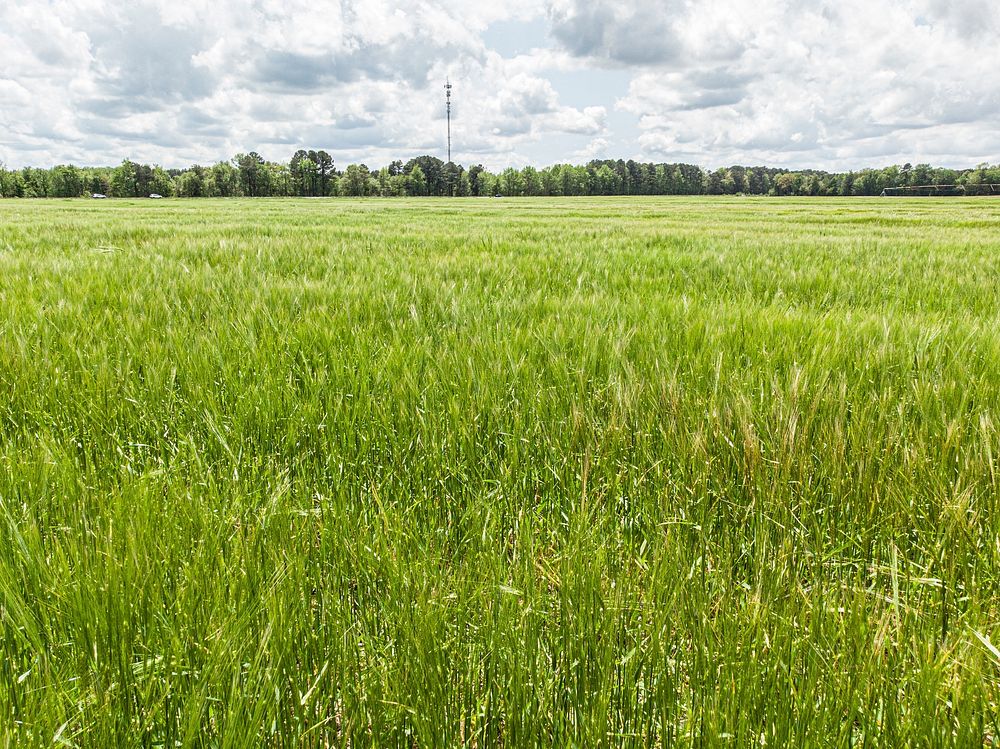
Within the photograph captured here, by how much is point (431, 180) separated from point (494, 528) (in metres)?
135

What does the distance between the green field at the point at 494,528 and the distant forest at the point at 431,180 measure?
123759 millimetres

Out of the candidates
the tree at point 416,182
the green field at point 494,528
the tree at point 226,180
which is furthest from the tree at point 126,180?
the green field at point 494,528

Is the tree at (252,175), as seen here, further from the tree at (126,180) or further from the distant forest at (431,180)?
the tree at (126,180)

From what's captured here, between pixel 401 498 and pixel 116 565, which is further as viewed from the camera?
pixel 401 498

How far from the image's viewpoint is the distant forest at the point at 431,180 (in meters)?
112

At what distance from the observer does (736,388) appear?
1.85 metres

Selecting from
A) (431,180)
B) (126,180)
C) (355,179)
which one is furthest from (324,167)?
(126,180)

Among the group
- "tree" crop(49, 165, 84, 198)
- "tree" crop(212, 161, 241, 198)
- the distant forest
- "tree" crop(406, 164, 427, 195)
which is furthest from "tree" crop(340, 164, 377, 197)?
"tree" crop(49, 165, 84, 198)

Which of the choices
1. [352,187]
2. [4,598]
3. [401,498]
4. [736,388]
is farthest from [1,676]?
[352,187]

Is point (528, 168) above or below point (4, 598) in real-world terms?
above

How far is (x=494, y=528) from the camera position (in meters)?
1.23

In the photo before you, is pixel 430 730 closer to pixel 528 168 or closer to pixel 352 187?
pixel 352 187

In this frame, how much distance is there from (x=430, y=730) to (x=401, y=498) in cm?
75

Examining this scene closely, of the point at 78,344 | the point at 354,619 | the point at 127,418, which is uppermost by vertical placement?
the point at 78,344
